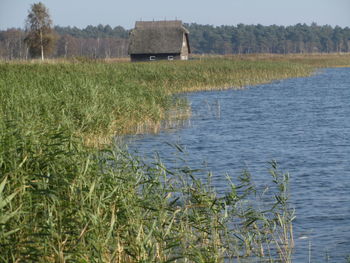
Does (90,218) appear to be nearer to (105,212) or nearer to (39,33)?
(105,212)

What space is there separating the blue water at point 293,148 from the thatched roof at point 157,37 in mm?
29395

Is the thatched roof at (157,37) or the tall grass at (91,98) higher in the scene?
the thatched roof at (157,37)

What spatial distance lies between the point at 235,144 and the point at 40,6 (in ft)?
152

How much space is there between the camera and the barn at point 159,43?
60756 millimetres

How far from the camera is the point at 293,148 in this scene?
15.6 metres

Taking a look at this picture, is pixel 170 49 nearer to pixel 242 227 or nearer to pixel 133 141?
pixel 133 141

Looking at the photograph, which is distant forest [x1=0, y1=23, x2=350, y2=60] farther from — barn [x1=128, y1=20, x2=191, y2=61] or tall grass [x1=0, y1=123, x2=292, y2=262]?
tall grass [x1=0, y1=123, x2=292, y2=262]

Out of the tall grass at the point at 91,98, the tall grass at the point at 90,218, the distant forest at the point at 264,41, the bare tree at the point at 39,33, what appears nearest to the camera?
the tall grass at the point at 90,218

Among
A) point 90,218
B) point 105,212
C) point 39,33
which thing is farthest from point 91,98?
point 39,33

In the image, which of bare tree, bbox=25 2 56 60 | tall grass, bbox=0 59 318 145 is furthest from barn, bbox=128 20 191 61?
tall grass, bbox=0 59 318 145

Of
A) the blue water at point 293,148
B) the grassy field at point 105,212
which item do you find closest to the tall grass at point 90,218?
the grassy field at point 105,212

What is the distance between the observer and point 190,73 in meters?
32.4

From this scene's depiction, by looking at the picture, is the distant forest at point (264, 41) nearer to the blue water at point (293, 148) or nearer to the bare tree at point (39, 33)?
the bare tree at point (39, 33)

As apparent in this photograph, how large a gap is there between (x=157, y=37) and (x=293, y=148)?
4826 centimetres
